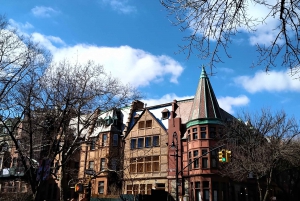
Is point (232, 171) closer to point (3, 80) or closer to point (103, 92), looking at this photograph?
point (103, 92)

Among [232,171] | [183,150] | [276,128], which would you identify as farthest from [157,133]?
[276,128]

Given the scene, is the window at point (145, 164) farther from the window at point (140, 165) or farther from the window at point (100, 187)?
the window at point (100, 187)

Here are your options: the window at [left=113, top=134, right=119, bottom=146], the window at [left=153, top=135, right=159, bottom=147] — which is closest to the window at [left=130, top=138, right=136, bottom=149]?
the window at [left=113, top=134, right=119, bottom=146]

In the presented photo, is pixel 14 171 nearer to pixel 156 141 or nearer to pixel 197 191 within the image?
pixel 156 141

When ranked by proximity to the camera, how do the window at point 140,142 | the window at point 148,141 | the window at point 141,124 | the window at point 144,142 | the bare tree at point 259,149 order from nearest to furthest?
the bare tree at point 259,149 < the window at point 144,142 < the window at point 148,141 < the window at point 140,142 < the window at point 141,124

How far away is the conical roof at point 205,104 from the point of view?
37.4 metres

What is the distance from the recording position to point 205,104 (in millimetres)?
38219

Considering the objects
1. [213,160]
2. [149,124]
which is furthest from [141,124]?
[213,160]

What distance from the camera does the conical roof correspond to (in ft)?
123

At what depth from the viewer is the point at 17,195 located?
31.7 meters

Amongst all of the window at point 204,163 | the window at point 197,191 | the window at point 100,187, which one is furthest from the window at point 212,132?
the window at point 100,187

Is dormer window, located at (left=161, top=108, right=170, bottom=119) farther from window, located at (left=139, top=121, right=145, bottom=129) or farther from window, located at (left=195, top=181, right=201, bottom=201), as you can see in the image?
window, located at (left=195, top=181, right=201, bottom=201)

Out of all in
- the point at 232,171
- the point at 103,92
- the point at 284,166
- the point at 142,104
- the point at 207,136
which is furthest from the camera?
the point at 142,104

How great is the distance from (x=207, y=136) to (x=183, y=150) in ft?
12.6
